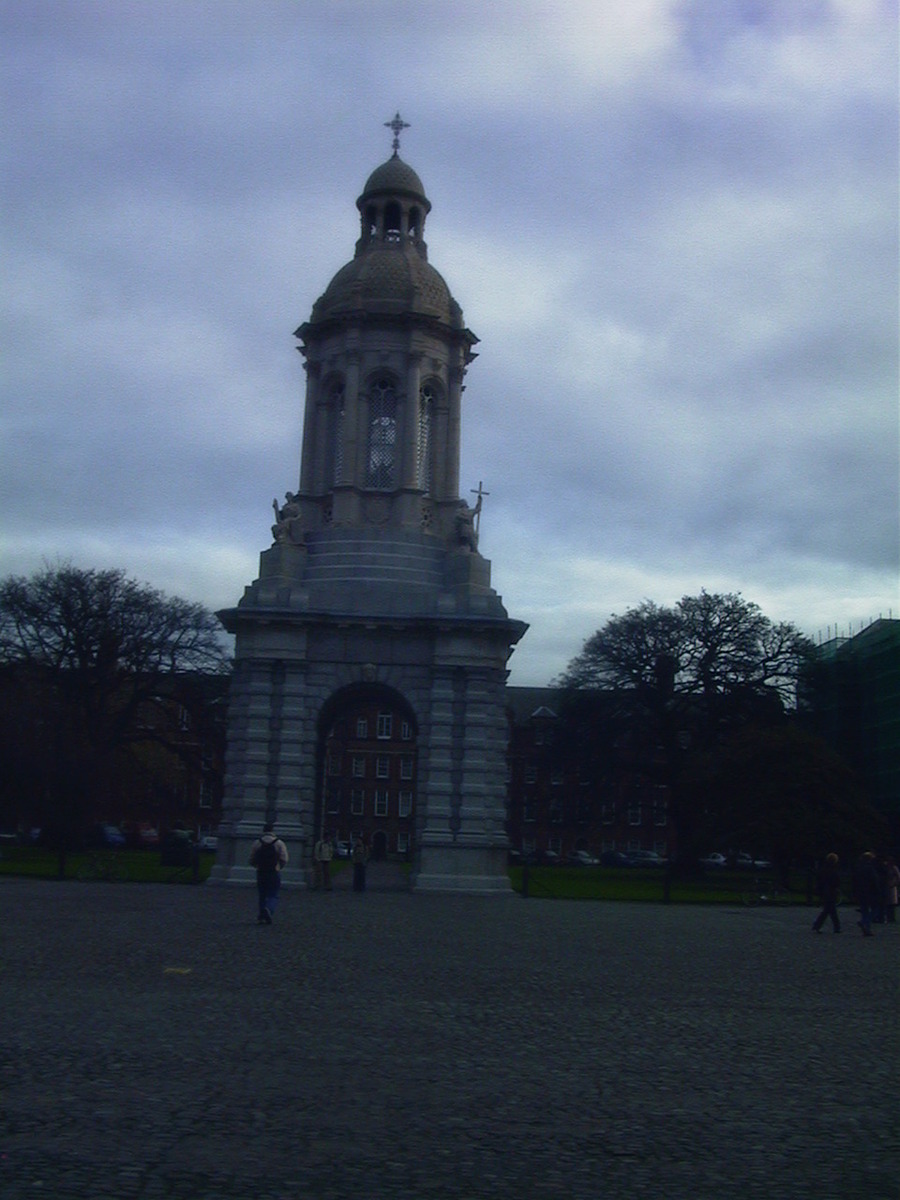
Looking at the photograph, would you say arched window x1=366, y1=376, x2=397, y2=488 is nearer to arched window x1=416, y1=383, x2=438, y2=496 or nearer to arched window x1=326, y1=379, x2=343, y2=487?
arched window x1=416, y1=383, x2=438, y2=496

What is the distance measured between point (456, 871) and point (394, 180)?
880 inches

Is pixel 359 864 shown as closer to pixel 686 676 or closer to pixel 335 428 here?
pixel 335 428

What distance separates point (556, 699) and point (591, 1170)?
61329 millimetres

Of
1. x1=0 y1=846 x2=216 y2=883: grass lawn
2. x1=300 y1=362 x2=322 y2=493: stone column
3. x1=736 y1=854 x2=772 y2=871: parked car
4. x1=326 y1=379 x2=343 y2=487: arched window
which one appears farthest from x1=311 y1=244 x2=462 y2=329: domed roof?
x1=736 y1=854 x2=772 y2=871: parked car

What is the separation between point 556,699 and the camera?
68438mm

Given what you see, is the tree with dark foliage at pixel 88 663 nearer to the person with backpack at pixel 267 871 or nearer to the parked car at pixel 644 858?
the person with backpack at pixel 267 871

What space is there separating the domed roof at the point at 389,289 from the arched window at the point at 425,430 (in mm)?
2258

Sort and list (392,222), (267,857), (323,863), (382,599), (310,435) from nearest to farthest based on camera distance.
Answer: (267,857), (323,863), (382,599), (310,435), (392,222)

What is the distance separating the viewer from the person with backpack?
76.5 ft

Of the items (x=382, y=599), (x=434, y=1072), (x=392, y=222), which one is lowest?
(x=434, y=1072)

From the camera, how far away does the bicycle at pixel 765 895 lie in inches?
1522

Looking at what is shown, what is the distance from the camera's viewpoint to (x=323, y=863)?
35750 millimetres

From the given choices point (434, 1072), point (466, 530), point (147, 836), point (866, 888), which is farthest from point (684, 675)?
point (434, 1072)

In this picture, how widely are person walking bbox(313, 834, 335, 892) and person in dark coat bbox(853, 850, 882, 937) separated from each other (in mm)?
13104
